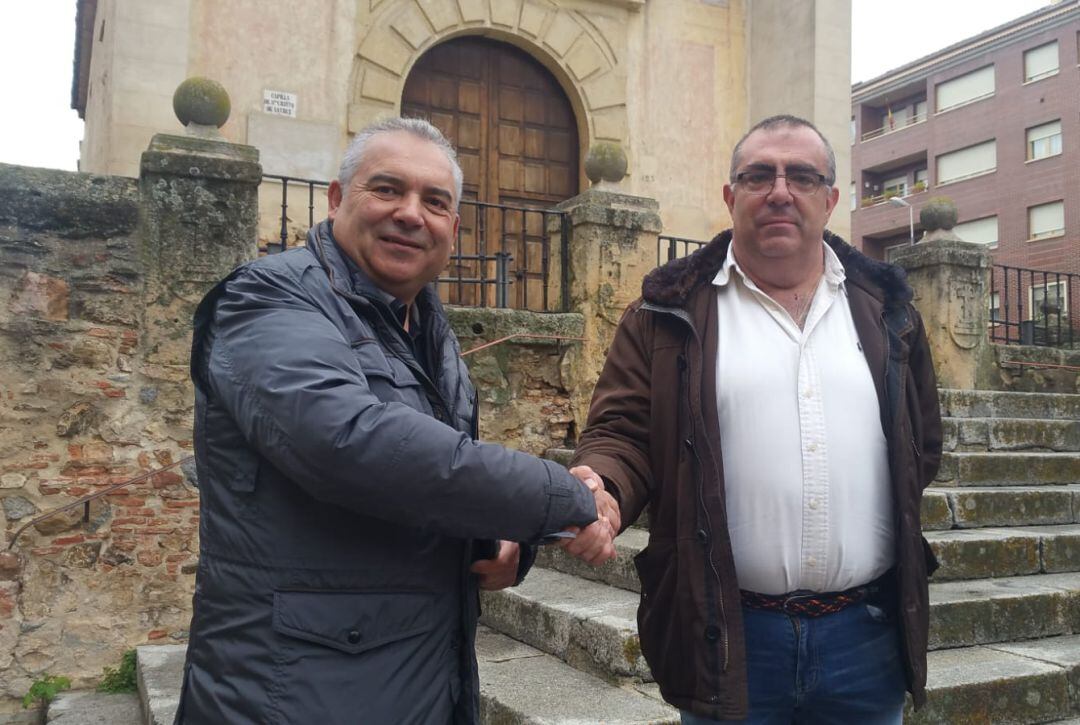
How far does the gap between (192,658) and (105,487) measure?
388 cm

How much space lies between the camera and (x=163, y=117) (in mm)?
7492

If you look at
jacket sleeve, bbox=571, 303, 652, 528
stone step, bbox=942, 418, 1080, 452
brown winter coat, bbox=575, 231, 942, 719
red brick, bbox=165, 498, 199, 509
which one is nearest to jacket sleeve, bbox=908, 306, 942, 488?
brown winter coat, bbox=575, 231, 942, 719

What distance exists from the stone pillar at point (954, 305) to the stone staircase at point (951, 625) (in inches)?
90.0

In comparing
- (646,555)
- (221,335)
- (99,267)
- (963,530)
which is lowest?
(963,530)

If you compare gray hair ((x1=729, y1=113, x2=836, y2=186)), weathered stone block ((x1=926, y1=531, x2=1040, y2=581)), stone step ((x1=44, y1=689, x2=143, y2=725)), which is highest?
gray hair ((x1=729, y1=113, x2=836, y2=186))

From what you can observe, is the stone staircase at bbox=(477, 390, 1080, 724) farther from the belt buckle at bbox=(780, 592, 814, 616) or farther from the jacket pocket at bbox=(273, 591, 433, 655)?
the jacket pocket at bbox=(273, 591, 433, 655)

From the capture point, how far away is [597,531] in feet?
6.64

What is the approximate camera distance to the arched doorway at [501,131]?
8.96 metres

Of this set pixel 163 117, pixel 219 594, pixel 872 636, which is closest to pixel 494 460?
pixel 219 594

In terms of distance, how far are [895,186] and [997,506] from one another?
35282 millimetres

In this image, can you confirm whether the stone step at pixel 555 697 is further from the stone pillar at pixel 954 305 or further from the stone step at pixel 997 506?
the stone pillar at pixel 954 305

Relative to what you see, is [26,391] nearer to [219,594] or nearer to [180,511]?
[180,511]

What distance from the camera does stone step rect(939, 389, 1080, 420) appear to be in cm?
734

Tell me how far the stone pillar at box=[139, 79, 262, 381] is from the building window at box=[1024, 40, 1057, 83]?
1297 inches
